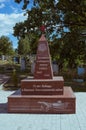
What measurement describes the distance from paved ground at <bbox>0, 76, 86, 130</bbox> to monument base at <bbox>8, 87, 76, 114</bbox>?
326mm

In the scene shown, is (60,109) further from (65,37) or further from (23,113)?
(65,37)

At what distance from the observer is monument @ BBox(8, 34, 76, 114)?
41.5 ft

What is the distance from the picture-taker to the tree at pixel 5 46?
76125 millimetres

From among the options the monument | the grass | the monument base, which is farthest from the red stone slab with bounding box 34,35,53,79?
the grass

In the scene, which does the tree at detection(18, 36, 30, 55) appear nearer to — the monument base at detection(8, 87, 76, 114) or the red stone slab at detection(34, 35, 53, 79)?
the red stone slab at detection(34, 35, 53, 79)

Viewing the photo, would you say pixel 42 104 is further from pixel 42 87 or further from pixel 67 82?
pixel 67 82

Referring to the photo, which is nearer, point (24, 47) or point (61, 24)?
point (61, 24)

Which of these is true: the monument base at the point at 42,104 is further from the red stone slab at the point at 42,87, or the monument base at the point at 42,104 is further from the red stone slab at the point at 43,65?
the red stone slab at the point at 43,65
